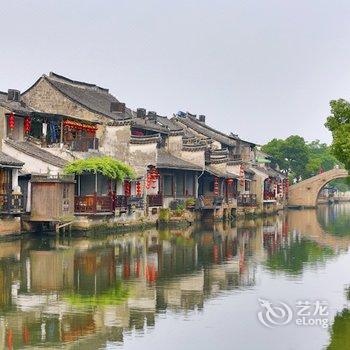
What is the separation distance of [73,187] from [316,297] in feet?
72.8

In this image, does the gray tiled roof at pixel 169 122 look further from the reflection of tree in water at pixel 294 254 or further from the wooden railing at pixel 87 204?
the reflection of tree in water at pixel 294 254

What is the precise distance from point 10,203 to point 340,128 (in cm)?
1908

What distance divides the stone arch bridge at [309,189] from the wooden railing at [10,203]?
199ft

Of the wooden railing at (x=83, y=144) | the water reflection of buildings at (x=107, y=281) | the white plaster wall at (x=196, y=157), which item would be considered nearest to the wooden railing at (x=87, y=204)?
the water reflection of buildings at (x=107, y=281)

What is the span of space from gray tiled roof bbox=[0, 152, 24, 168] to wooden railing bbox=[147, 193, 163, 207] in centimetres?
1339

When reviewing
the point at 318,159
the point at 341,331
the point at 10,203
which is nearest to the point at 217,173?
the point at 10,203

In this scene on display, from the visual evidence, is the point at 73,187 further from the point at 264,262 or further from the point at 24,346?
the point at 24,346

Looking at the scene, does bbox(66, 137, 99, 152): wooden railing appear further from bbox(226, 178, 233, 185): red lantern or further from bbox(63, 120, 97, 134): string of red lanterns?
bbox(226, 178, 233, 185): red lantern

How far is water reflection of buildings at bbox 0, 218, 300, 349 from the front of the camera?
19266mm

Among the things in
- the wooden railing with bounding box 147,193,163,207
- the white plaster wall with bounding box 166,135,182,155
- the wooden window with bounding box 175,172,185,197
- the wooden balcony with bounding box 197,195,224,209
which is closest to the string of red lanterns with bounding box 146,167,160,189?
the wooden railing with bounding box 147,193,163,207

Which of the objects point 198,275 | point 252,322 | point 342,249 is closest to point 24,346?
point 252,322

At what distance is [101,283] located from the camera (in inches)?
1044

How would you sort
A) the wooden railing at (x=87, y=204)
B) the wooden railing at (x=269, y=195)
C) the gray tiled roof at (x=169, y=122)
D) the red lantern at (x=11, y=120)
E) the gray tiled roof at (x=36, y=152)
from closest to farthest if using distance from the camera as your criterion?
the gray tiled roof at (x=36, y=152) < the wooden railing at (x=87, y=204) < the red lantern at (x=11, y=120) < the gray tiled roof at (x=169, y=122) < the wooden railing at (x=269, y=195)

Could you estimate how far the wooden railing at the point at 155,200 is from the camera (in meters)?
52.6
